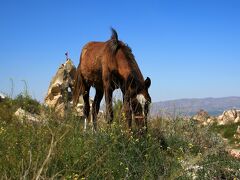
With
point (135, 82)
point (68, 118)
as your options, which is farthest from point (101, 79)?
point (68, 118)

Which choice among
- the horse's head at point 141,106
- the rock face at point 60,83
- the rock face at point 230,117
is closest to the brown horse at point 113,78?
the horse's head at point 141,106

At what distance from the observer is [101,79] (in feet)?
41.7

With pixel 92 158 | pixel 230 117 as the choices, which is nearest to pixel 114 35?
pixel 92 158

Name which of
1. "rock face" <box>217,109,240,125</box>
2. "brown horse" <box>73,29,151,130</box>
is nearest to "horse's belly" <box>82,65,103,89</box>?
"brown horse" <box>73,29,151,130</box>

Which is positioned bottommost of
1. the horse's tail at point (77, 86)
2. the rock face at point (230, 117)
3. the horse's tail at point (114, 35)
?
the rock face at point (230, 117)

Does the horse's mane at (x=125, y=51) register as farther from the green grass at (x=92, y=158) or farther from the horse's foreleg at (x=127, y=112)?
the green grass at (x=92, y=158)

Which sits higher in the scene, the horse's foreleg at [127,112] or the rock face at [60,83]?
the rock face at [60,83]

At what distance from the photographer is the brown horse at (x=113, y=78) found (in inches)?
370

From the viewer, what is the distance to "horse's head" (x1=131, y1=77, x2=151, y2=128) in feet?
30.3

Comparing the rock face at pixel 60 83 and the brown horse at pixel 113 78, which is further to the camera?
the rock face at pixel 60 83

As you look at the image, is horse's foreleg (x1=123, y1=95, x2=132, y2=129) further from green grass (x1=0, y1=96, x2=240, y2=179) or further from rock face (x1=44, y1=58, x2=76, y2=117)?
rock face (x1=44, y1=58, x2=76, y2=117)

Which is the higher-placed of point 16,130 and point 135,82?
point 135,82

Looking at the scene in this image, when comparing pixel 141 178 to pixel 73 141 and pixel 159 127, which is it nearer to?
pixel 73 141

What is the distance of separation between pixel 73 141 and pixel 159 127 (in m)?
5.21
